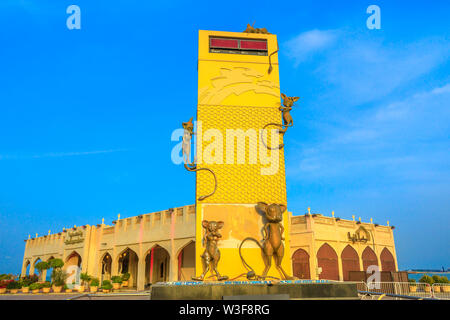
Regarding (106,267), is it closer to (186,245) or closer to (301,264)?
(186,245)

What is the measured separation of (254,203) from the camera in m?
9.87

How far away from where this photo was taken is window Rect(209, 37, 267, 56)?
11016 mm

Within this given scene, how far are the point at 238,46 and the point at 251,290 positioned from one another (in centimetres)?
775

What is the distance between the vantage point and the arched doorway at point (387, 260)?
94.4ft

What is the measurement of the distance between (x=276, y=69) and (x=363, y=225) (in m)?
22.2

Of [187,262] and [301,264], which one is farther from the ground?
[187,262]

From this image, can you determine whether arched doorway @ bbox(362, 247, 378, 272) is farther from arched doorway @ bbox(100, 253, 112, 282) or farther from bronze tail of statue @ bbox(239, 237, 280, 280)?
arched doorway @ bbox(100, 253, 112, 282)

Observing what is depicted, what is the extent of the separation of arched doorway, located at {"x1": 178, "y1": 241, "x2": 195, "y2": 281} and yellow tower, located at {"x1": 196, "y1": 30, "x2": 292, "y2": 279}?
17.0m

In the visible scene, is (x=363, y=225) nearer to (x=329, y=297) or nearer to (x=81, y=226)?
(x=329, y=297)

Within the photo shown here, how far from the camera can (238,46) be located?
11.1 m

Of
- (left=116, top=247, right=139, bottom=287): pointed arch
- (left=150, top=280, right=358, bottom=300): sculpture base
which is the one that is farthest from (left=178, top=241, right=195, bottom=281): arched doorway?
(left=150, top=280, right=358, bottom=300): sculpture base
